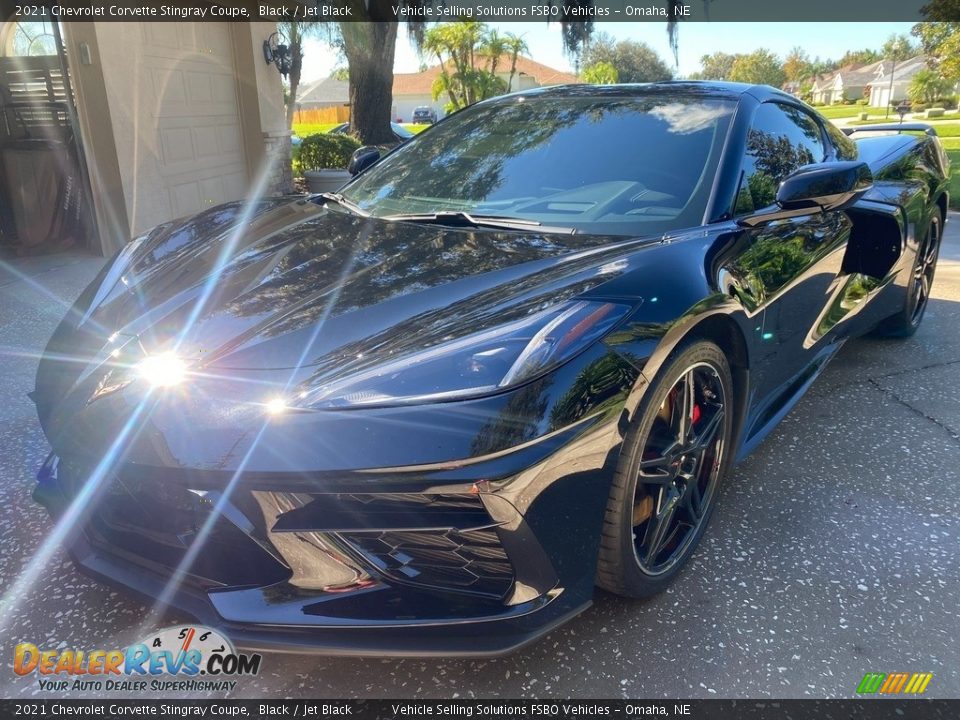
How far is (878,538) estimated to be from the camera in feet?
7.70

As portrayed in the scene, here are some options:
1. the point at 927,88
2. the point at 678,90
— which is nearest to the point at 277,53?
the point at 678,90

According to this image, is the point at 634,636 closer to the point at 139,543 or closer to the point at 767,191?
the point at 139,543

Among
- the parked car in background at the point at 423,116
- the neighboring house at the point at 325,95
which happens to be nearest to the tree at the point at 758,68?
the neighboring house at the point at 325,95

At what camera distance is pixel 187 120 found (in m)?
7.58

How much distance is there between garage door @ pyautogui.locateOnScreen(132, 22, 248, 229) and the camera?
684 cm

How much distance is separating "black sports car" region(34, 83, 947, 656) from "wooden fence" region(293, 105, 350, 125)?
55498 mm

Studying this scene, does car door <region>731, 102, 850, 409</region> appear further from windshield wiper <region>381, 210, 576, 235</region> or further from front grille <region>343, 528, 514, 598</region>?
front grille <region>343, 528, 514, 598</region>

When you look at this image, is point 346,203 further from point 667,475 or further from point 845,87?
point 845,87

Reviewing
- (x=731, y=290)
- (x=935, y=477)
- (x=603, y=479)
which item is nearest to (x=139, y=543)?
(x=603, y=479)

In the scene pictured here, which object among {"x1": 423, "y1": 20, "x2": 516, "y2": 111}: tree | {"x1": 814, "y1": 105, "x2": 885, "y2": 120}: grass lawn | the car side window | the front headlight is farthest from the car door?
{"x1": 814, "y1": 105, "x2": 885, "y2": 120}: grass lawn

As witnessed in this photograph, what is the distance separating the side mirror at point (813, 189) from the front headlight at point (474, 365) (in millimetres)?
1021

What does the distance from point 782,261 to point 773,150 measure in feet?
1.96

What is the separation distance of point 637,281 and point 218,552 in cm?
119

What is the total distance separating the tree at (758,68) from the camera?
87.6 meters
